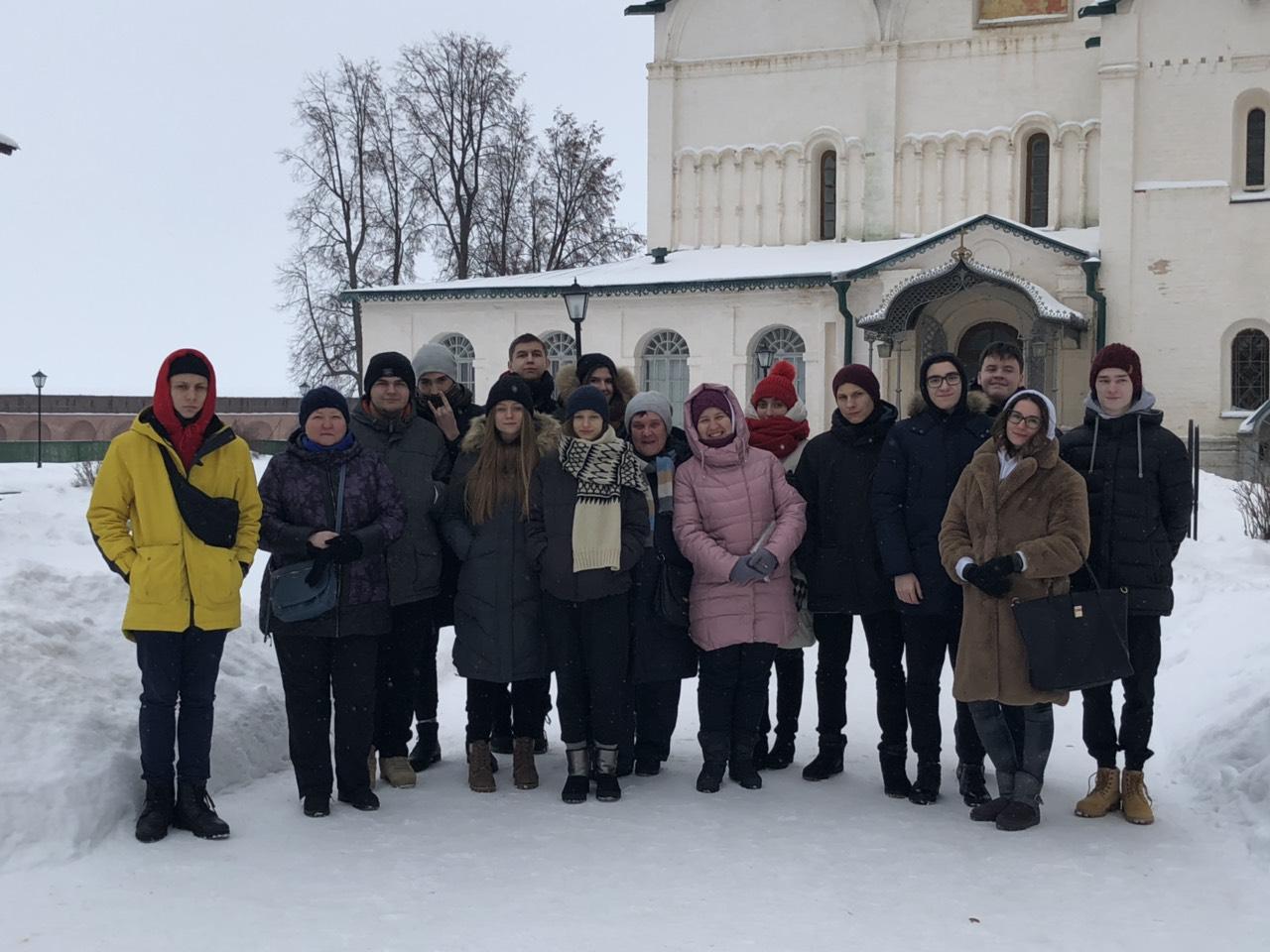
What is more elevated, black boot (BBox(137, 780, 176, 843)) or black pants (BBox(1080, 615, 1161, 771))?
black pants (BBox(1080, 615, 1161, 771))

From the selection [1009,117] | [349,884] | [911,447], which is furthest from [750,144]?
[349,884]

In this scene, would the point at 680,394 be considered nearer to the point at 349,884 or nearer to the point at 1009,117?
the point at 1009,117

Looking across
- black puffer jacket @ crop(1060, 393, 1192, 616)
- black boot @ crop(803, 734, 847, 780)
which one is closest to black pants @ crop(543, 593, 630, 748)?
black boot @ crop(803, 734, 847, 780)

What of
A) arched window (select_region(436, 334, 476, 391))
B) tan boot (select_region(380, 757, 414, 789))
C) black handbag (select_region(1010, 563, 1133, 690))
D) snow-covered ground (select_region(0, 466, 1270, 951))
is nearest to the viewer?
snow-covered ground (select_region(0, 466, 1270, 951))

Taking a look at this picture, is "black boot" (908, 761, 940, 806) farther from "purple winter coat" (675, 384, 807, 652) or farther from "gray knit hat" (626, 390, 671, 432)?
"gray knit hat" (626, 390, 671, 432)

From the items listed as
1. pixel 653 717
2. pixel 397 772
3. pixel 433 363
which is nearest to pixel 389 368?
pixel 433 363

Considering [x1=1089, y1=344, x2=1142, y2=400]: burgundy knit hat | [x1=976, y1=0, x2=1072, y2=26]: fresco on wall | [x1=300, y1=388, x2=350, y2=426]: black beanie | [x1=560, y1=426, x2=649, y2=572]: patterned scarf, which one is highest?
[x1=976, y1=0, x2=1072, y2=26]: fresco on wall

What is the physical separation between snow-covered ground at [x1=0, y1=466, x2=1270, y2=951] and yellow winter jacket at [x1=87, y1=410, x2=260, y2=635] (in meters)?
0.76

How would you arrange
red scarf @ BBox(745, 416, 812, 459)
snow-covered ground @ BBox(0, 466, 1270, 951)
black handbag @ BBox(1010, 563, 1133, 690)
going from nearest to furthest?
snow-covered ground @ BBox(0, 466, 1270, 951) → black handbag @ BBox(1010, 563, 1133, 690) → red scarf @ BBox(745, 416, 812, 459)

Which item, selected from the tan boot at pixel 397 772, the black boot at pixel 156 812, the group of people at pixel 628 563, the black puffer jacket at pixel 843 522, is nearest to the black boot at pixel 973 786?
the group of people at pixel 628 563

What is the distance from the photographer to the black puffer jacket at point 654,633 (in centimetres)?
625

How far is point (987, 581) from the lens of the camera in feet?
18.0

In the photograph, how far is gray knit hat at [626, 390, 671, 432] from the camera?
251 inches

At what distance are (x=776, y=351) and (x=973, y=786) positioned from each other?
1871 cm
